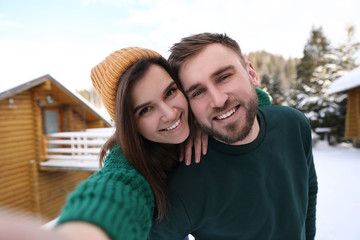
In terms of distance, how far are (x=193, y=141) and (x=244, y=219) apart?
545 mm

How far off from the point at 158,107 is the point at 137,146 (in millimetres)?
285

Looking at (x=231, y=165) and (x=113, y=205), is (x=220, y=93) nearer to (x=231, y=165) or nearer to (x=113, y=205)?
(x=231, y=165)

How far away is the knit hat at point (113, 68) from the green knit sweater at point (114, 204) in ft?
1.87

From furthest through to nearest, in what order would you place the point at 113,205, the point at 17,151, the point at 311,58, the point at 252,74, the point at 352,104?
the point at 311,58 → the point at 352,104 → the point at 17,151 → the point at 252,74 → the point at 113,205

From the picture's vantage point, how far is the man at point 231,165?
1185 millimetres

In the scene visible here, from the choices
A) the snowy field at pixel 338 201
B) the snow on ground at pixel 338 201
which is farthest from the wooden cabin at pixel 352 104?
the snow on ground at pixel 338 201

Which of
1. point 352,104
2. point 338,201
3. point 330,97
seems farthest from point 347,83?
point 338,201

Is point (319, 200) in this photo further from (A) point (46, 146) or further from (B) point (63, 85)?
(A) point (46, 146)

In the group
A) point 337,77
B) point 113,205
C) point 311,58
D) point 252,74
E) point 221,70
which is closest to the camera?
point 113,205

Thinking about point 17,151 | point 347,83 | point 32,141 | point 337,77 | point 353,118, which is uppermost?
point 337,77

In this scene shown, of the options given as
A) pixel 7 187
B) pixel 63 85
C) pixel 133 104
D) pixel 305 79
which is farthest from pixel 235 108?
pixel 305 79

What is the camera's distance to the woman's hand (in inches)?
49.9

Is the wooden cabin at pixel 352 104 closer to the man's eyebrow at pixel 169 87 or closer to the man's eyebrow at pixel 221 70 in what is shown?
the man's eyebrow at pixel 221 70

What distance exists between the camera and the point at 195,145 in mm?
1321
